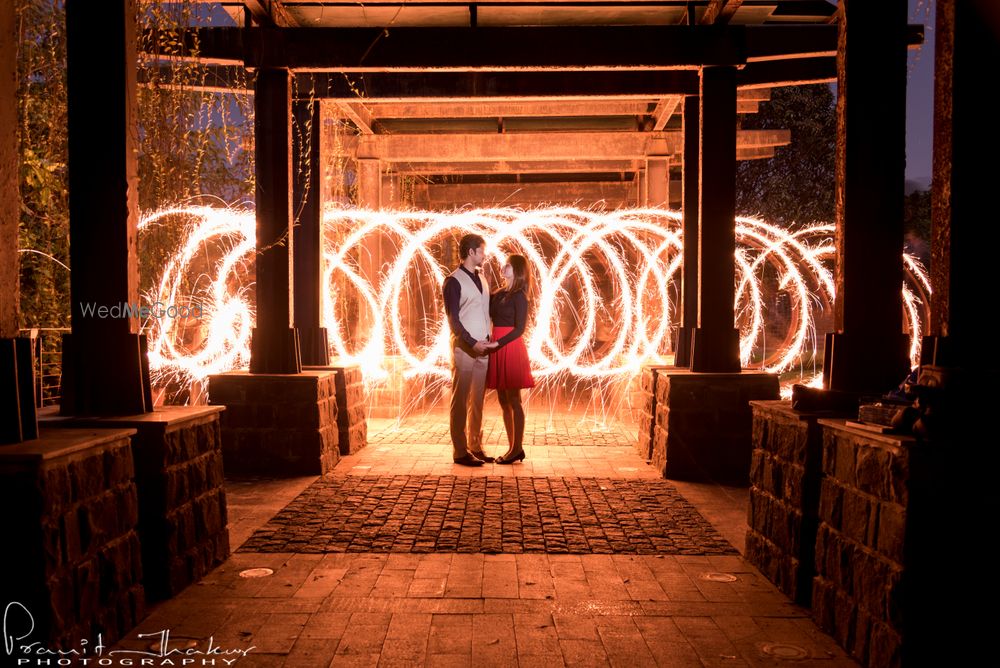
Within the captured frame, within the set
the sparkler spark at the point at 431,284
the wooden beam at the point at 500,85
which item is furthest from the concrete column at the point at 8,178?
the wooden beam at the point at 500,85

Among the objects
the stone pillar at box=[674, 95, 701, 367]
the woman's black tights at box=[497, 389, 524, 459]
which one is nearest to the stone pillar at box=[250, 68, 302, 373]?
the woman's black tights at box=[497, 389, 524, 459]

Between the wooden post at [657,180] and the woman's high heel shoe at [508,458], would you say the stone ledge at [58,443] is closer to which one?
the woman's high heel shoe at [508,458]

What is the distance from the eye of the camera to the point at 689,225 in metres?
7.98

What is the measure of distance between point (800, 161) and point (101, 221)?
23571 mm

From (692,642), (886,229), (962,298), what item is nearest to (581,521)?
(692,642)

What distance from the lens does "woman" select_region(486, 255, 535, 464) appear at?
7.02 metres

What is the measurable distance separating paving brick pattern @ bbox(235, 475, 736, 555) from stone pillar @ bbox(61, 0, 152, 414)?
1.24m

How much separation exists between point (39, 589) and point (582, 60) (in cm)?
560

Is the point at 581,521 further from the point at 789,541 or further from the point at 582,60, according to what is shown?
the point at 582,60

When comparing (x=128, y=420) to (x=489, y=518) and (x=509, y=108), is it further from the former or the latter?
(x=509, y=108)

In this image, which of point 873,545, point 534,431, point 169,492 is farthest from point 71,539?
point 534,431

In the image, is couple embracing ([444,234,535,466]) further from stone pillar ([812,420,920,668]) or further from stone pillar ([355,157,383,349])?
stone pillar ([355,157,383,349])

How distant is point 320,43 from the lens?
684 centimetres

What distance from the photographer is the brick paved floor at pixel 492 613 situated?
3104 millimetres
